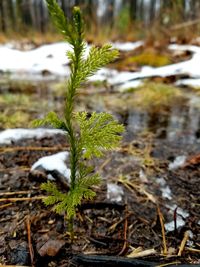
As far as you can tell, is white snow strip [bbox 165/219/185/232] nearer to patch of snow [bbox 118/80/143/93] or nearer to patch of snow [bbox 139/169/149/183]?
patch of snow [bbox 139/169/149/183]

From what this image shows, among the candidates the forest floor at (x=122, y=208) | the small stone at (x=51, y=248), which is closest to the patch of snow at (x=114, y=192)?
the forest floor at (x=122, y=208)

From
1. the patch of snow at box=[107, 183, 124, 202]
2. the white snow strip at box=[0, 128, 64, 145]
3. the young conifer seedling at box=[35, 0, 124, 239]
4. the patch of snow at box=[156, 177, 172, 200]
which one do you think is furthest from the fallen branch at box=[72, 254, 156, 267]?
the white snow strip at box=[0, 128, 64, 145]

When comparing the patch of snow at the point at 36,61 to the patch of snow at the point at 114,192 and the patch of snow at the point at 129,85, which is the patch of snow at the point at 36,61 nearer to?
the patch of snow at the point at 129,85

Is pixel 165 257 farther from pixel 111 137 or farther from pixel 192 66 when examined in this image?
pixel 192 66

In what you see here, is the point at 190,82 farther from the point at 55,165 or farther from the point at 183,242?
the point at 183,242

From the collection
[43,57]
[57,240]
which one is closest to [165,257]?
[57,240]

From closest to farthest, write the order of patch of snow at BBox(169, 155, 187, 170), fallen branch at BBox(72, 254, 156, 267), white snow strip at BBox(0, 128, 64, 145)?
fallen branch at BBox(72, 254, 156, 267)
patch of snow at BBox(169, 155, 187, 170)
white snow strip at BBox(0, 128, 64, 145)

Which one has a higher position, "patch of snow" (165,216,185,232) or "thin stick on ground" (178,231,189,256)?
"patch of snow" (165,216,185,232)
